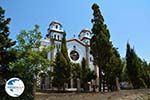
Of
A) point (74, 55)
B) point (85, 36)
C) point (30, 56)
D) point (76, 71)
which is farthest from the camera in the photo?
point (85, 36)

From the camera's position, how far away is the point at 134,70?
37375 millimetres

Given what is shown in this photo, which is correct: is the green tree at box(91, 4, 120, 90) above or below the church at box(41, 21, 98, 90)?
below

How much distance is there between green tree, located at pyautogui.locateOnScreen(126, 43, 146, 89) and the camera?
36.8 meters

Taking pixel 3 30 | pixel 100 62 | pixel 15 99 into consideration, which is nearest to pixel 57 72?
pixel 100 62

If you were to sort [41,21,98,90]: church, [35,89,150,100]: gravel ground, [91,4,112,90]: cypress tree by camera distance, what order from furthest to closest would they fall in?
[41,21,98,90]: church < [91,4,112,90]: cypress tree < [35,89,150,100]: gravel ground

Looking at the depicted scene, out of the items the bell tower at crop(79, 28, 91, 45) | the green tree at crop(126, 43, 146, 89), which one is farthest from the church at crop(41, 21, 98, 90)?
the green tree at crop(126, 43, 146, 89)

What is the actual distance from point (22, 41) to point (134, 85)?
18.2 m

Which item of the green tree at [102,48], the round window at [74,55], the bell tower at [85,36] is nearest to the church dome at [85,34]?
the bell tower at [85,36]

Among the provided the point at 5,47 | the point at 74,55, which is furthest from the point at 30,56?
the point at 74,55

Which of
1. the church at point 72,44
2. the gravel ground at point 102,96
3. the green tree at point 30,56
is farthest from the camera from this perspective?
the church at point 72,44

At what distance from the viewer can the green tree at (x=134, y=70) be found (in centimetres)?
3684

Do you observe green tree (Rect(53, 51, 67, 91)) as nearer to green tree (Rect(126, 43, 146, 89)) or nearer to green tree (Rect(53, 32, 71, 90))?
green tree (Rect(53, 32, 71, 90))

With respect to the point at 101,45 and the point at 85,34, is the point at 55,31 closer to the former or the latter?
the point at 85,34

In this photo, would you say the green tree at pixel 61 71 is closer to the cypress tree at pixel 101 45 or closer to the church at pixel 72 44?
the cypress tree at pixel 101 45
